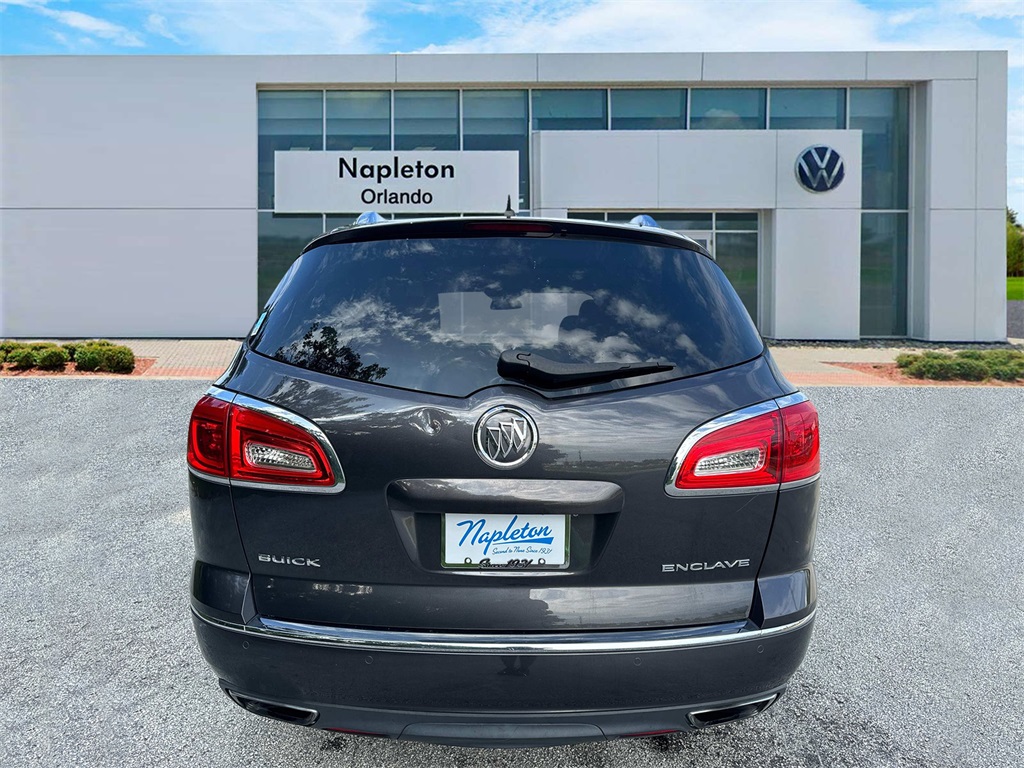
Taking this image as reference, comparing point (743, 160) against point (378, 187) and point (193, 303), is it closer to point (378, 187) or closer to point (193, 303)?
point (378, 187)

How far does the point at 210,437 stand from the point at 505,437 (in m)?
0.86

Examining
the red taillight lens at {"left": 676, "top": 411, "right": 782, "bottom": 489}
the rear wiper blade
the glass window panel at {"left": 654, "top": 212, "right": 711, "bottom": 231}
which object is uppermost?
the glass window panel at {"left": 654, "top": 212, "right": 711, "bottom": 231}

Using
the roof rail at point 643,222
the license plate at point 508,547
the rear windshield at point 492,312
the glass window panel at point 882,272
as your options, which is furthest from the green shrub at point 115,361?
the glass window panel at point 882,272

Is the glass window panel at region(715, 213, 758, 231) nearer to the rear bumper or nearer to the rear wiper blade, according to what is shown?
the rear wiper blade

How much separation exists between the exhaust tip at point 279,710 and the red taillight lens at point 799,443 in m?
1.46

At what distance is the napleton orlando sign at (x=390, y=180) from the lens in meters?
20.4

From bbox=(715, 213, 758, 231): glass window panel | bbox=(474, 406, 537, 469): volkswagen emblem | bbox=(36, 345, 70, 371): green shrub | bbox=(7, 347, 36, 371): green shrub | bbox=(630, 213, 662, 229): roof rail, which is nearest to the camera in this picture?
bbox=(474, 406, 537, 469): volkswagen emblem

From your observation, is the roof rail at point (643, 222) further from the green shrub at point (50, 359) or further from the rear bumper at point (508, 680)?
the green shrub at point (50, 359)

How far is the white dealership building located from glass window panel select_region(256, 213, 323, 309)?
52mm

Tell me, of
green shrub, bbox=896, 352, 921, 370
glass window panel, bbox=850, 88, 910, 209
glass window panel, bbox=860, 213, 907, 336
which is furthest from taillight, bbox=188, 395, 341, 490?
glass window panel, bbox=850, 88, 910, 209

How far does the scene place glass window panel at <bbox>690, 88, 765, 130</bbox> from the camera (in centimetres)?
2059

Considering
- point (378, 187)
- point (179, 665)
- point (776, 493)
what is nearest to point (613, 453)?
point (776, 493)

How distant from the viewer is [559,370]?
6.98 feet

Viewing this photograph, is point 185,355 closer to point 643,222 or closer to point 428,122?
point 428,122
